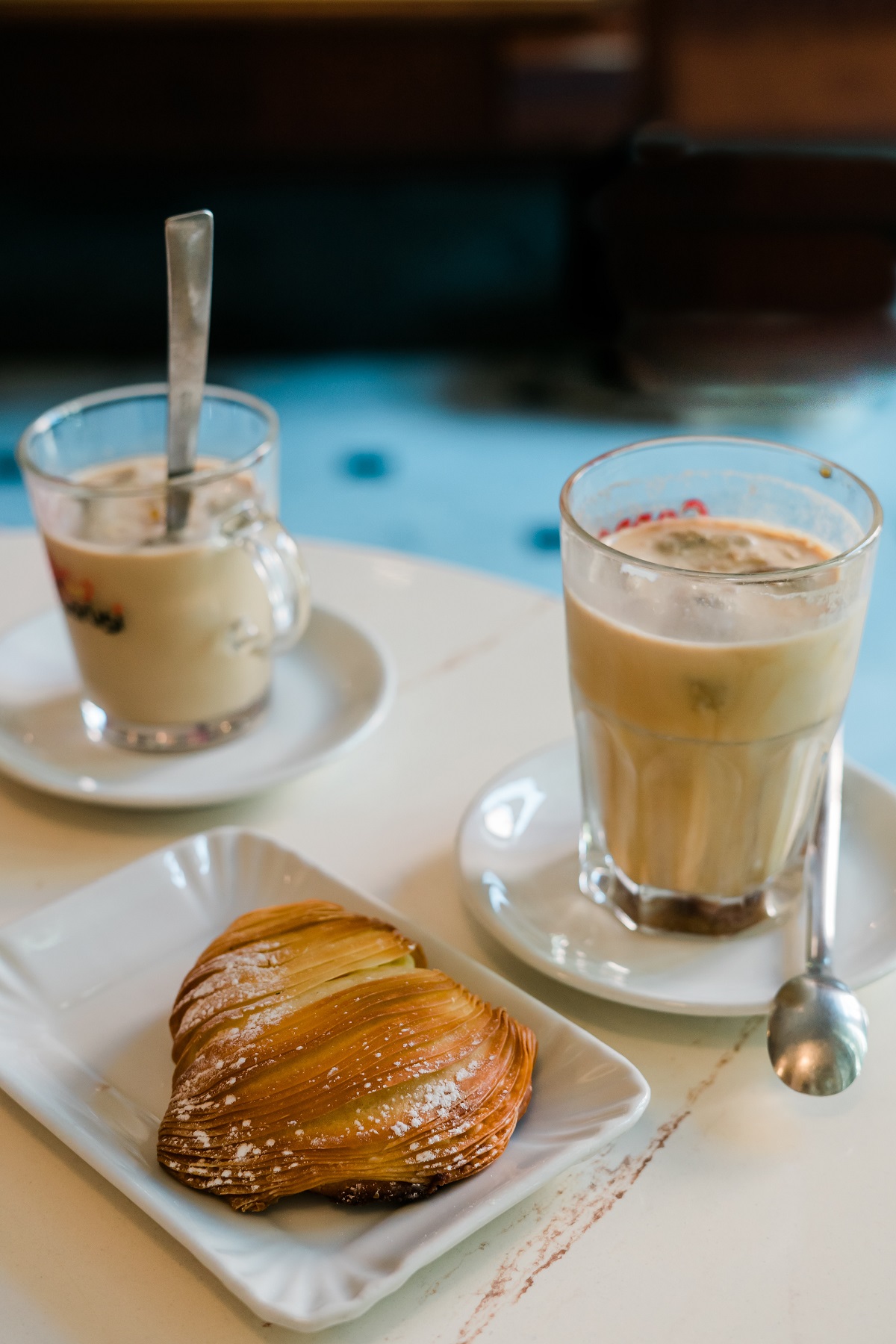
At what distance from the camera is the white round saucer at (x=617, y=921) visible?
0.63 metres

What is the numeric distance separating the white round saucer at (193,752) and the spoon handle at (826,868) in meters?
0.30

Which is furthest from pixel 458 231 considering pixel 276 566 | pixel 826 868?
pixel 826 868

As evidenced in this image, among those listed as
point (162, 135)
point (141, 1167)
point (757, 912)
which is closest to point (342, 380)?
point (162, 135)

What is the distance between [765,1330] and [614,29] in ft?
9.48

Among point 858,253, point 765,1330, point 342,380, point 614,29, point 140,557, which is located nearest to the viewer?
point 765,1330

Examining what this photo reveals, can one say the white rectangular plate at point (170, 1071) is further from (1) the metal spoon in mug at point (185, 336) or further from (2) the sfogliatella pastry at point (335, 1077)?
(1) the metal spoon in mug at point (185, 336)

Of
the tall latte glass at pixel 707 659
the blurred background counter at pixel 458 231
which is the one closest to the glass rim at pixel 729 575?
the tall latte glass at pixel 707 659

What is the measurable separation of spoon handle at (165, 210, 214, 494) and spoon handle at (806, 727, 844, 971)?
1.44 ft

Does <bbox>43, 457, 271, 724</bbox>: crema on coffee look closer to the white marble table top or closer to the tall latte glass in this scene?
the white marble table top

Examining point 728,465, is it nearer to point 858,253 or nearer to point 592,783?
point 592,783

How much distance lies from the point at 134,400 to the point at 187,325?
8.9 inches

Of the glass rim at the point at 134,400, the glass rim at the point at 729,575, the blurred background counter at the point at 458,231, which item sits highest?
the glass rim at the point at 729,575

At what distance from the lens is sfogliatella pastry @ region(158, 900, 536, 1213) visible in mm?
512

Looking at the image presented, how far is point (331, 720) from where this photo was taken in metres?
0.92
